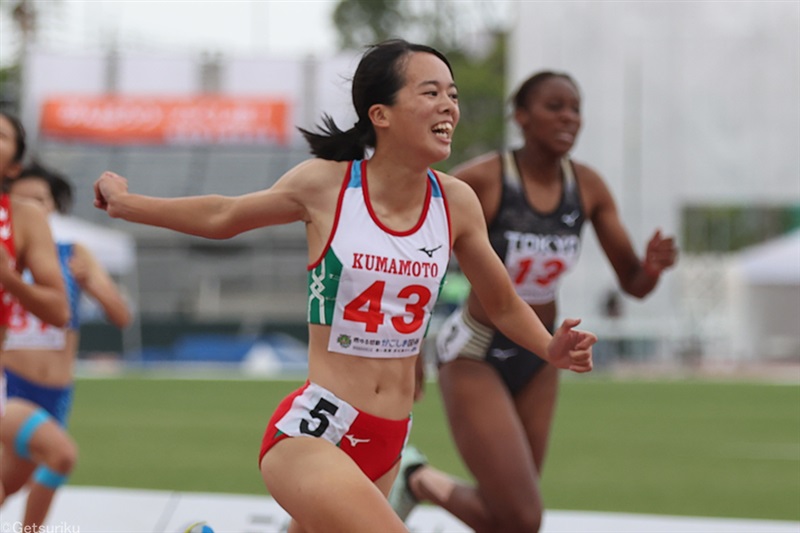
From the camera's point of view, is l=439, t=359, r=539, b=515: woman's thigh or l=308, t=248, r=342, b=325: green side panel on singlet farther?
l=439, t=359, r=539, b=515: woman's thigh

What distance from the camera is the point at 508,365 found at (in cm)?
563

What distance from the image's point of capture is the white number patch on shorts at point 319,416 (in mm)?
4004

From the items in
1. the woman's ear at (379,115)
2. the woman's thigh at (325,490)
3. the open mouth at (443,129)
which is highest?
the woman's ear at (379,115)

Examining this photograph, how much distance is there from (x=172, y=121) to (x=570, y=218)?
118 feet

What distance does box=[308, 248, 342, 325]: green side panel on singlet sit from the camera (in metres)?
4.07

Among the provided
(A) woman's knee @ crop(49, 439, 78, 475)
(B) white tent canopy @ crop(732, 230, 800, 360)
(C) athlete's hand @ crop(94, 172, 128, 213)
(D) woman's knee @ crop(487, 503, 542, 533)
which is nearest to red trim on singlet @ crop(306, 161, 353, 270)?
(C) athlete's hand @ crop(94, 172, 128, 213)

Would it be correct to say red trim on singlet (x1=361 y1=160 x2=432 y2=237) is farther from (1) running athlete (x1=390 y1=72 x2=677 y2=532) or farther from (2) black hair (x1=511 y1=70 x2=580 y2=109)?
(2) black hair (x1=511 y1=70 x2=580 y2=109)

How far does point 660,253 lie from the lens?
553 centimetres

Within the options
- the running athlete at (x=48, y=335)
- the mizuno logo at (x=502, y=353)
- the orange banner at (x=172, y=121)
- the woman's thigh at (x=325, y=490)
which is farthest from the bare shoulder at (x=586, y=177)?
the orange banner at (x=172, y=121)

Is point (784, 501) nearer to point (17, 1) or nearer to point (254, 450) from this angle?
point (254, 450)

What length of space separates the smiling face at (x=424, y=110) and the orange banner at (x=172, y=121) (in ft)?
120

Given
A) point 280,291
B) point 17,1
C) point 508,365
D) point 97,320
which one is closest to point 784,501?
point 508,365

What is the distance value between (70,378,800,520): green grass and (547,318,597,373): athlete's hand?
5175mm

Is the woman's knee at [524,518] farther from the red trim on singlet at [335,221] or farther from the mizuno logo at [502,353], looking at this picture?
the red trim on singlet at [335,221]
